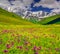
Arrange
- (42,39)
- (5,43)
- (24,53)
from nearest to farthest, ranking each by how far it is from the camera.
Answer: (24,53), (5,43), (42,39)

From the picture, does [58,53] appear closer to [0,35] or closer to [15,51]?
[15,51]

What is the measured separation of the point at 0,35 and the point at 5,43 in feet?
12.7

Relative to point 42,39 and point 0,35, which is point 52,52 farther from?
point 0,35

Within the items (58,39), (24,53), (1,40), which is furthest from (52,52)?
(1,40)

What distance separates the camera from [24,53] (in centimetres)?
2122

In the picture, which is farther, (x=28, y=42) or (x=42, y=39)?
(x=42, y=39)

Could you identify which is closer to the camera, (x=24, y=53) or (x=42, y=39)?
(x=24, y=53)

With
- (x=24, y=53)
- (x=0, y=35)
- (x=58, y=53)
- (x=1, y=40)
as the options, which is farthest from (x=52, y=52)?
(x=0, y=35)

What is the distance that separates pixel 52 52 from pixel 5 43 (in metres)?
6.10

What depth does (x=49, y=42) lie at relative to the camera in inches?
973

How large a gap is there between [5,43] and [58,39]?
7.40m

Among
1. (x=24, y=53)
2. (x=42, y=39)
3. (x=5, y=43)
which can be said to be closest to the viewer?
(x=24, y=53)

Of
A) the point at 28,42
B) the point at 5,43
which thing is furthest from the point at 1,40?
the point at 28,42

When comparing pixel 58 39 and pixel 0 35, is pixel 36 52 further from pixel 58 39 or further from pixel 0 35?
pixel 0 35
